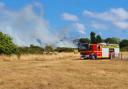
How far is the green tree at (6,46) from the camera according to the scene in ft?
204

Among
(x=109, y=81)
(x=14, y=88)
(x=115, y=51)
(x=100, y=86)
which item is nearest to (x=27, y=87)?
(x=14, y=88)

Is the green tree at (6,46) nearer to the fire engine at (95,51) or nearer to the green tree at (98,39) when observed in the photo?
the fire engine at (95,51)

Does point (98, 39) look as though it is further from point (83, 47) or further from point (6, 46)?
point (6, 46)

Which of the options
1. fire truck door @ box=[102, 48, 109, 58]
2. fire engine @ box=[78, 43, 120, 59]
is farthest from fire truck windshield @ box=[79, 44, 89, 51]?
fire truck door @ box=[102, 48, 109, 58]

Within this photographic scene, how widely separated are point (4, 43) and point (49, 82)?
1646 inches

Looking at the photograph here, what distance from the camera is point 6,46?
2473 inches

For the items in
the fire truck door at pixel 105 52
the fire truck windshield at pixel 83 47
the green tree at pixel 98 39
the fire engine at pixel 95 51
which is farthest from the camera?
the green tree at pixel 98 39

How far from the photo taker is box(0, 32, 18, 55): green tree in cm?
6231

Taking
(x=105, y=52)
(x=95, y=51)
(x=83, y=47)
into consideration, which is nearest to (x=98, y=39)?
(x=105, y=52)

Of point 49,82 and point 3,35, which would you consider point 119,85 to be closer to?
point 49,82

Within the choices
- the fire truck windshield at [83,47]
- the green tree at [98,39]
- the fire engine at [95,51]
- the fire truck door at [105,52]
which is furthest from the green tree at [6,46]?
the green tree at [98,39]

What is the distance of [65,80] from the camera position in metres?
23.5

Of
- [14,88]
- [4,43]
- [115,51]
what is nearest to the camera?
[14,88]

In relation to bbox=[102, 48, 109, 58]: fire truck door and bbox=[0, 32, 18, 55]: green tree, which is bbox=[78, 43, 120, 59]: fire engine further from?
bbox=[0, 32, 18, 55]: green tree
